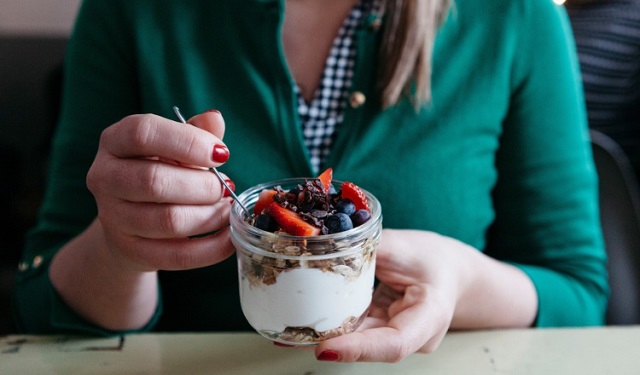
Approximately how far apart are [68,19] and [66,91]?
→ 1969 mm

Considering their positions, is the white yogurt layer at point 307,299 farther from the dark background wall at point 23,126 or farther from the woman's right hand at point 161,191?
the dark background wall at point 23,126

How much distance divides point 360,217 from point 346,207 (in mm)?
23

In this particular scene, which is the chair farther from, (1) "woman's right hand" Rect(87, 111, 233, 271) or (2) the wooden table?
(1) "woman's right hand" Rect(87, 111, 233, 271)

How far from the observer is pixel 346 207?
0.76 m

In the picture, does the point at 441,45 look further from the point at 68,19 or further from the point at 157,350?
the point at 68,19

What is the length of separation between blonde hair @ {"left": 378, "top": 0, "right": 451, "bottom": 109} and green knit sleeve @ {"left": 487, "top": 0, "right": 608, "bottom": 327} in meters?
0.19

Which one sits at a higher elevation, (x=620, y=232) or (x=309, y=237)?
(x=309, y=237)

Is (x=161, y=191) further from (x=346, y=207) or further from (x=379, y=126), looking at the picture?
(x=379, y=126)

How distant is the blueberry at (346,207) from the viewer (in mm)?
755

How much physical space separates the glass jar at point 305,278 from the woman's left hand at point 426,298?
0.12ft

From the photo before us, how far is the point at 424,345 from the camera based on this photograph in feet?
2.82

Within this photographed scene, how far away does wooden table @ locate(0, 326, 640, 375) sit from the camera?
0.91 metres

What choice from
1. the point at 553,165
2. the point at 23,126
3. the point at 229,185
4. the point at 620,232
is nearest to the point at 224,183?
the point at 229,185

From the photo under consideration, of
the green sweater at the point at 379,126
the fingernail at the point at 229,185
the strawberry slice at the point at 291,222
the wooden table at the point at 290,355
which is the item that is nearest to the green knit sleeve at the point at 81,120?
the green sweater at the point at 379,126
